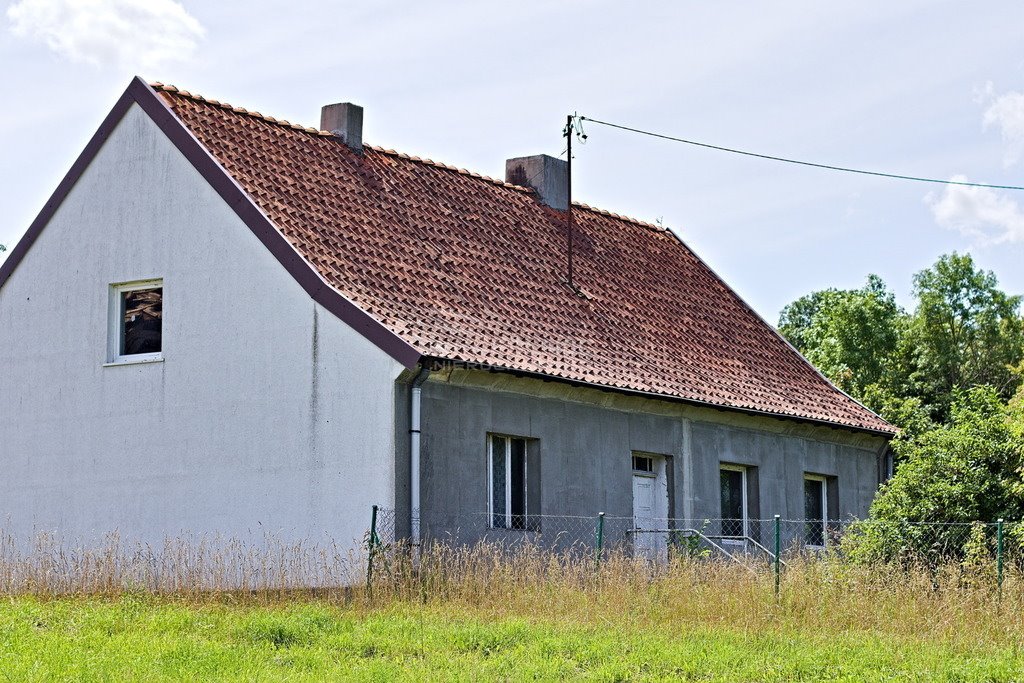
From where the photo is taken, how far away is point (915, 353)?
165ft

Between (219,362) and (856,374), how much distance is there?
1243 inches

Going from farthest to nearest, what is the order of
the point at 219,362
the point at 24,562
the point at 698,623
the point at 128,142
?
the point at 128,142
the point at 219,362
the point at 24,562
the point at 698,623

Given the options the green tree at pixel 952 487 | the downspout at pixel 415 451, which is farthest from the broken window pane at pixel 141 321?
the green tree at pixel 952 487

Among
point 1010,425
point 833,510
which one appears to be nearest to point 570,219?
point 833,510

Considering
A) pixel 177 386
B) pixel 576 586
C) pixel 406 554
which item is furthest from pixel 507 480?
pixel 177 386

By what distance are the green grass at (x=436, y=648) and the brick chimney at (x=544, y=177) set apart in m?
12.7

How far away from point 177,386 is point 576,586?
680 cm

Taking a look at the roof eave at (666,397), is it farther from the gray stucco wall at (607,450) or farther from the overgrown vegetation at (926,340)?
the overgrown vegetation at (926,340)

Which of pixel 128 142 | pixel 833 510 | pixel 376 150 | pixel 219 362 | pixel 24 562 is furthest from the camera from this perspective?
pixel 833 510

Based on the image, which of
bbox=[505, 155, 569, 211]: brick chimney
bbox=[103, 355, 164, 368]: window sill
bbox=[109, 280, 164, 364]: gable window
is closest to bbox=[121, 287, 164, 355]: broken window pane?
bbox=[109, 280, 164, 364]: gable window

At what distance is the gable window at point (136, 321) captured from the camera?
22.1m

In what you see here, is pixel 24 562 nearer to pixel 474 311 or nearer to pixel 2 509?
pixel 2 509

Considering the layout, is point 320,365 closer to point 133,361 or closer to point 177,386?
point 177,386

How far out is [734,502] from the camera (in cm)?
2566
